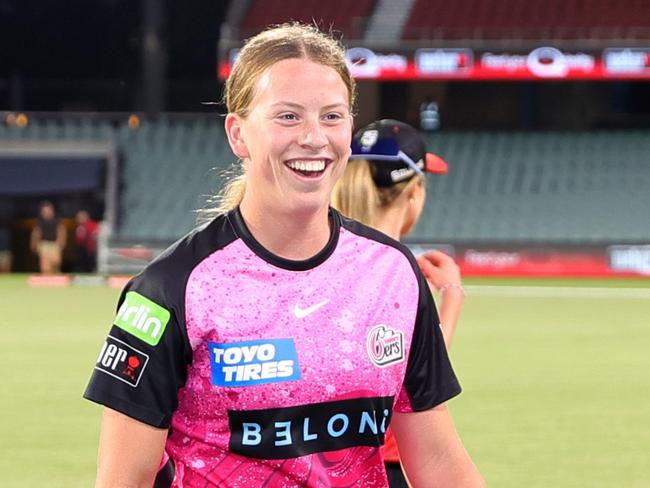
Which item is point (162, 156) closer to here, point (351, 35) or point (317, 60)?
point (351, 35)

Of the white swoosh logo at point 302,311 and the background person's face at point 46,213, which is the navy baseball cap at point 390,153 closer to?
the white swoosh logo at point 302,311

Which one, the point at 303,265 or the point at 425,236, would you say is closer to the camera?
the point at 303,265

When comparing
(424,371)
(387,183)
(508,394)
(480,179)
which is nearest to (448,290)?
(387,183)

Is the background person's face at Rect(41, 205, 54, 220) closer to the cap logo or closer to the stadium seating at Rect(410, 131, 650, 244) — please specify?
the stadium seating at Rect(410, 131, 650, 244)

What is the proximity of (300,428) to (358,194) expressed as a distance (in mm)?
1429

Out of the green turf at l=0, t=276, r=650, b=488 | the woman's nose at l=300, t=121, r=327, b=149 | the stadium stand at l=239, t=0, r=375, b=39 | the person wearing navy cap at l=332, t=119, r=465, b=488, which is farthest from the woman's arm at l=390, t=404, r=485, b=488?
the stadium stand at l=239, t=0, r=375, b=39

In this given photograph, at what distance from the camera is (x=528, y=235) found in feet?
101

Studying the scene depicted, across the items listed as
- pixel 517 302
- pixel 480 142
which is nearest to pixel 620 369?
pixel 517 302

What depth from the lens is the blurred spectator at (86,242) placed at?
31.7 metres

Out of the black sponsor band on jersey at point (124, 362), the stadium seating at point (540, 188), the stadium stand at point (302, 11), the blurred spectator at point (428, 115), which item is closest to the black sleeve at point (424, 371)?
the black sponsor band on jersey at point (124, 362)

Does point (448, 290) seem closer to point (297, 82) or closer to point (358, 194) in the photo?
point (358, 194)

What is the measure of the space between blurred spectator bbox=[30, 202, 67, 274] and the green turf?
9438 millimetres

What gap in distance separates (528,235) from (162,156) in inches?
370

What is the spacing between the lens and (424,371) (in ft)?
9.74
